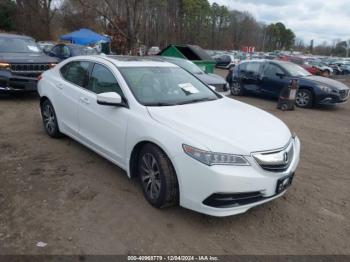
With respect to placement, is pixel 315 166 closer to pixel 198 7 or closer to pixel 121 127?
pixel 121 127

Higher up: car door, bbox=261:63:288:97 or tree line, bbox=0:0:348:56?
tree line, bbox=0:0:348:56

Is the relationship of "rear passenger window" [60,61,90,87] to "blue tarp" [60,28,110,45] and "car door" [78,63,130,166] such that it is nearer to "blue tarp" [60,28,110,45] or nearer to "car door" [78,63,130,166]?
"car door" [78,63,130,166]

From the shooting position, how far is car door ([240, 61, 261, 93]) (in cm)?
1174

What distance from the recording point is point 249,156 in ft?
10.3

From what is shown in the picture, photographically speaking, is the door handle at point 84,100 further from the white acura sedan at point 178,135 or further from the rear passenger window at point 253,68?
the rear passenger window at point 253,68

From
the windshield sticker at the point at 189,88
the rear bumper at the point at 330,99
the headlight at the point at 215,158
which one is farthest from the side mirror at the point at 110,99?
the rear bumper at the point at 330,99

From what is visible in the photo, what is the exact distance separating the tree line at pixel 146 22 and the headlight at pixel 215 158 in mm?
8492

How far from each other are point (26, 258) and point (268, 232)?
2.26 m

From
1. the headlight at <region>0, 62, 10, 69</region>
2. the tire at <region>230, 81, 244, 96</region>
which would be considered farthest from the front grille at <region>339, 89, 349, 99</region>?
the headlight at <region>0, 62, 10, 69</region>

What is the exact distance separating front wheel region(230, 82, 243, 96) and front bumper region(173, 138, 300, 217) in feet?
31.0

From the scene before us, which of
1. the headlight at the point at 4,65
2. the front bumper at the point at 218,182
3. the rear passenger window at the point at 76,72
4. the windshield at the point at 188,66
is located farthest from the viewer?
the windshield at the point at 188,66

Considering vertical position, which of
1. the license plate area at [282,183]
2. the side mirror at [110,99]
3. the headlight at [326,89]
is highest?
the side mirror at [110,99]

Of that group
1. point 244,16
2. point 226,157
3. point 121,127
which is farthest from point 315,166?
point 244,16

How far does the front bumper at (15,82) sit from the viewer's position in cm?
839
